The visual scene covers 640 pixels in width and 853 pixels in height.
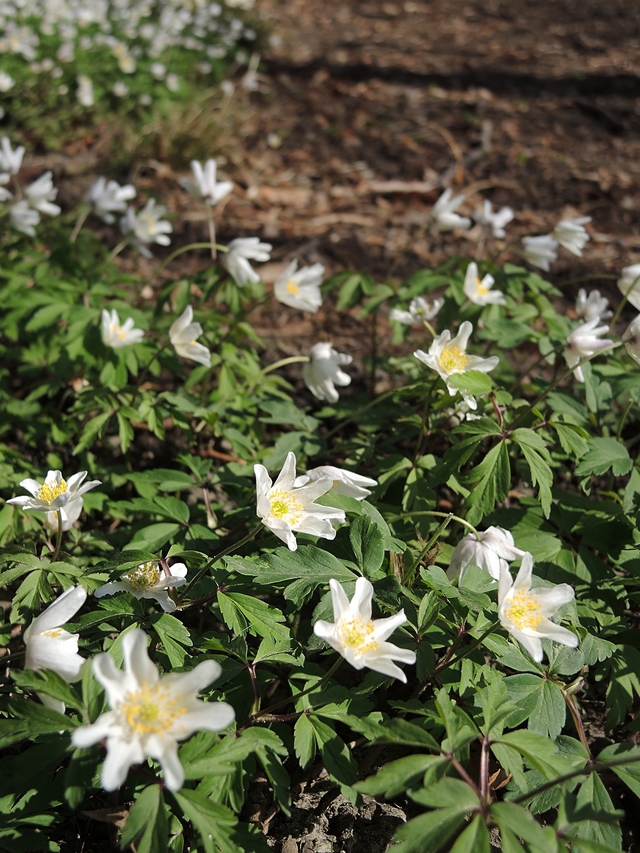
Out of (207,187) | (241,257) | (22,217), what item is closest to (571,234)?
(241,257)

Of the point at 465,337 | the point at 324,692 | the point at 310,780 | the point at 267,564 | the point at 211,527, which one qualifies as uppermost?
the point at 465,337

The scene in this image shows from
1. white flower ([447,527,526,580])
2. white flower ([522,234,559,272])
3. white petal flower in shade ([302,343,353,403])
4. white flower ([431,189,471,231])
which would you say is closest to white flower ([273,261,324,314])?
white petal flower in shade ([302,343,353,403])

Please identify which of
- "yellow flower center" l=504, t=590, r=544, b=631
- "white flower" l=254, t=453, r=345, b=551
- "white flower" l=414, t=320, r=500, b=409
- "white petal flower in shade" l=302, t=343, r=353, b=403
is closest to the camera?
"yellow flower center" l=504, t=590, r=544, b=631

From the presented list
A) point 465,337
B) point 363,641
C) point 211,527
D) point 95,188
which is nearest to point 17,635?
point 211,527

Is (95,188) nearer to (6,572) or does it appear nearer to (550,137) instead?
(6,572)

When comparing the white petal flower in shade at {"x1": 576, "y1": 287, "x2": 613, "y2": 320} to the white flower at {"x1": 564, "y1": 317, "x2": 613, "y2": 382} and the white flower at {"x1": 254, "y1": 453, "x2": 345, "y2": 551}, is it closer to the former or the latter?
the white flower at {"x1": 564, "y1": 317, "x2": 613, "y2": 382}

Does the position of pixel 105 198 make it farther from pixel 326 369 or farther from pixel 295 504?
pixel 295 504
